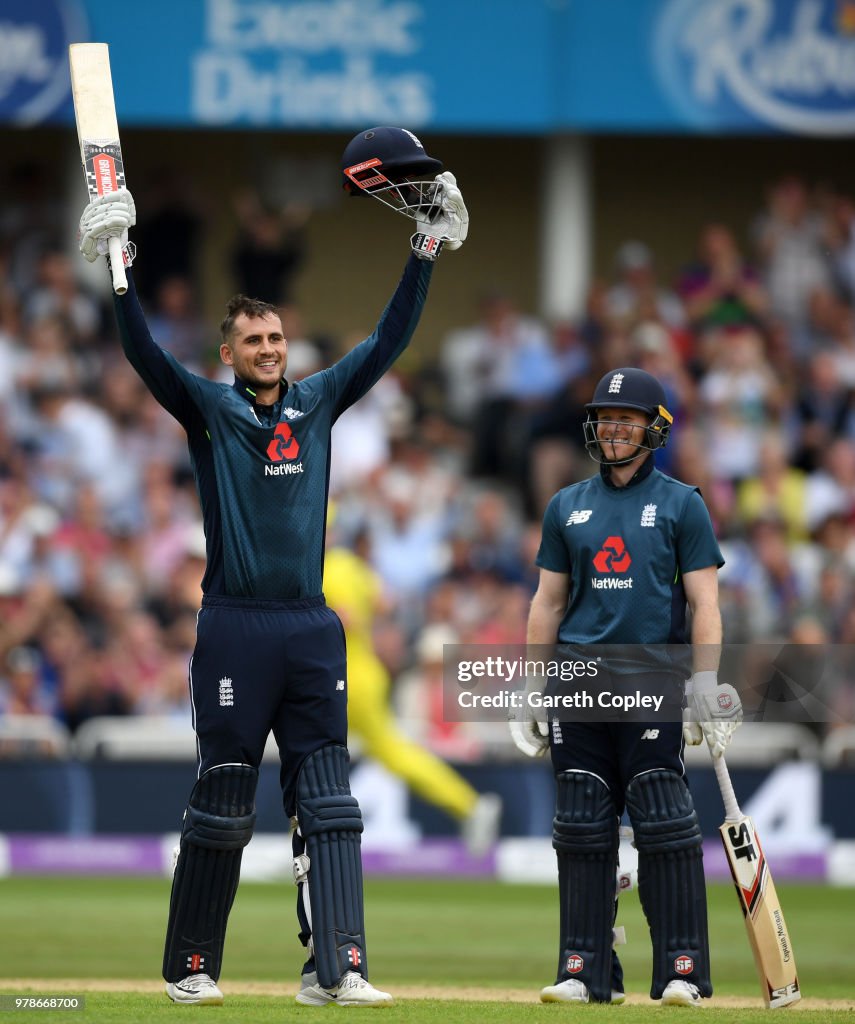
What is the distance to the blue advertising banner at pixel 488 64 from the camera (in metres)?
16.4

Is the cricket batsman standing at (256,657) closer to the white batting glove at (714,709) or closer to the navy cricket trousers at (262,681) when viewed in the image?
the navy cricket trousers at (262,681)

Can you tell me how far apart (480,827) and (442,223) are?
21.4 feet

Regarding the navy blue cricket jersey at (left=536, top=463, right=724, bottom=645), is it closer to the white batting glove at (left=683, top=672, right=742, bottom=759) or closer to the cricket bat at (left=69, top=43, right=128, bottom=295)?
the white batting glove at (left=683, top=672, right=742, bottom=759)

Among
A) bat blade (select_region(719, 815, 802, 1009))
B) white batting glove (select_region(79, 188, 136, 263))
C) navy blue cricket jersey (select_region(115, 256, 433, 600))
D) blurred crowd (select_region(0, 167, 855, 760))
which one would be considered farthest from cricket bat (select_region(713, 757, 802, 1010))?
blurred crowd (select_region(0, 167, 855, 760))

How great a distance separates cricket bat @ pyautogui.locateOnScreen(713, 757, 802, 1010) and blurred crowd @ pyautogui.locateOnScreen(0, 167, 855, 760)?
5.98 m

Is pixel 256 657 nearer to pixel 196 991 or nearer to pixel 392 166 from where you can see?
pixel 196 991

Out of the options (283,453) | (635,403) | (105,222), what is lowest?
(283,453)

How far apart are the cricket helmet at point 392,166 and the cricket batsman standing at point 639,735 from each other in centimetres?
101

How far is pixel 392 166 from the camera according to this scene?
6641mm

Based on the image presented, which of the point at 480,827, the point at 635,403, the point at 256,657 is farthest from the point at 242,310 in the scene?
the point at 480,827

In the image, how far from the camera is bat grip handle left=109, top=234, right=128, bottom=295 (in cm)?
616

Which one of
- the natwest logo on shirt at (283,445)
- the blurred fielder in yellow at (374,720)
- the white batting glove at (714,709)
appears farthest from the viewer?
the blurred fielder in yellow at (374,720)

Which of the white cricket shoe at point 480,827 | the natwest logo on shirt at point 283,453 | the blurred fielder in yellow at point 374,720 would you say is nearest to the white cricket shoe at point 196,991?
the natwest logo on shirt at point 283,453

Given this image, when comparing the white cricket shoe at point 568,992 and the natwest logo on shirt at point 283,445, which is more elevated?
the natwest logo on shirt at point 283,445
